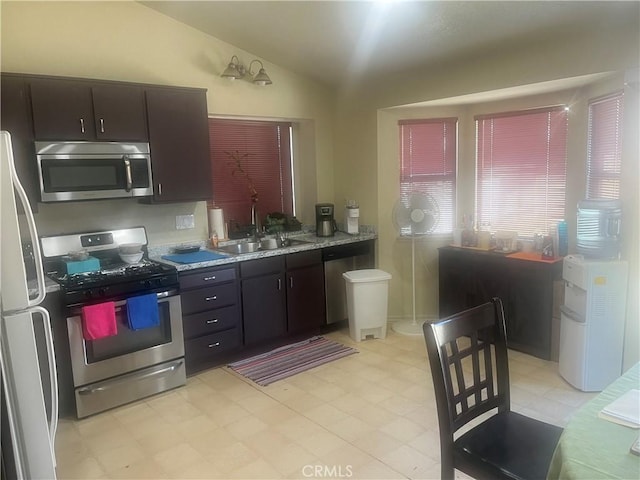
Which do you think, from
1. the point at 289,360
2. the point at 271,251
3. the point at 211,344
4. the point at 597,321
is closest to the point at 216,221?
the point at 271,251

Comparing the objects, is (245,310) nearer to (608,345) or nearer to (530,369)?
(530,369)

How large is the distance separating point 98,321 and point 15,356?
44.2 inches

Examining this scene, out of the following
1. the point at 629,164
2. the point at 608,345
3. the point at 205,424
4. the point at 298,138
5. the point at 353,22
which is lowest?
the point at 205,424

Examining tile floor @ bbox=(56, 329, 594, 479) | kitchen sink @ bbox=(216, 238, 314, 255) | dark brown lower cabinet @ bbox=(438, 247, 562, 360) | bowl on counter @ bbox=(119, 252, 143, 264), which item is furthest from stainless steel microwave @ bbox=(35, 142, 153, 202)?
dark brown lower cabinet @ bbox=(438, 247, 562, 360)

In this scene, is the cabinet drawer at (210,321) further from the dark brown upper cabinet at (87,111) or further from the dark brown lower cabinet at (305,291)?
the dark brown upper cabinet at (87,111)

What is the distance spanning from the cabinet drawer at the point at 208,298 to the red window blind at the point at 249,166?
3.20ft

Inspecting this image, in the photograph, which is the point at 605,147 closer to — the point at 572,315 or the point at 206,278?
the point at 572,315

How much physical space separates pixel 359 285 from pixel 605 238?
1933mm

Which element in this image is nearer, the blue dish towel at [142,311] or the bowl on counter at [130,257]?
the blue dish towel at [142,311]

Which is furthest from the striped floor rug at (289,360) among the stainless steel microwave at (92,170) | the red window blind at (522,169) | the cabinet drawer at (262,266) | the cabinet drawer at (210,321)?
the red window blind at (522,169)

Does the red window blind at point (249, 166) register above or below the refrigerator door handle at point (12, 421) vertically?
above

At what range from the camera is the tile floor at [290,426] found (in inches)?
102

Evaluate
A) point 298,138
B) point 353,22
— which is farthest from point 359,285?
point 353,22

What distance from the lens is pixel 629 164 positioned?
3.09 meters
